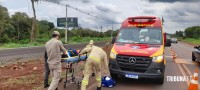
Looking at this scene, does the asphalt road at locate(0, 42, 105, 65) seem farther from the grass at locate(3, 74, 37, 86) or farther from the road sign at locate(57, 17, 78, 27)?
the road sign at locate(57, 17, 78, 27)

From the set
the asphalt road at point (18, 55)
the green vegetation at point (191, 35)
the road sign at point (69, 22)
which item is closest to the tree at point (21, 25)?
the road sign at point (69, 22)

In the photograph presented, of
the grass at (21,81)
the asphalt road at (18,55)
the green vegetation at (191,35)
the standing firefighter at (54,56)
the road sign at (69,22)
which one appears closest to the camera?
the standing firefighter at (54,56)

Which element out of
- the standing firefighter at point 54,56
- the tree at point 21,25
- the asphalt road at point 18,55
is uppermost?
the tree at point 21,25

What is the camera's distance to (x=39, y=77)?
11.6 meters

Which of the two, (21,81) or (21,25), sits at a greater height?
(21,25)

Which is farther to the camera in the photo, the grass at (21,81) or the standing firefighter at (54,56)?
the grass at (21,81)

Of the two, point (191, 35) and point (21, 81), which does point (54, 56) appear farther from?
point (191, 35)

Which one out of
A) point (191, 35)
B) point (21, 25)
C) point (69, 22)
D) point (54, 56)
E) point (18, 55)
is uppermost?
point (69, 22)

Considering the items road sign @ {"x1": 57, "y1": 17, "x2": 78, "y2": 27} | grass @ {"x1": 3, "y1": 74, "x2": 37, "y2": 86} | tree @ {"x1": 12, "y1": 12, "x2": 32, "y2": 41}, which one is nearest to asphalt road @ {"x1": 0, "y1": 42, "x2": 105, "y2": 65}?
grass @ {"x1": 3, "y1": 74, "x2": 37, "y2": 86}

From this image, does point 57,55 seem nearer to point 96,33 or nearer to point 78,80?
point 78,80

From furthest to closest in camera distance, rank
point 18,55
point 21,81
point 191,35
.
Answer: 1. point 191,35
2. point 18,55
3. point 21,81

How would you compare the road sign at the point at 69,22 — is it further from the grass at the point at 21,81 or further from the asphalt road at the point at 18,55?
the grass at the point at 21,81

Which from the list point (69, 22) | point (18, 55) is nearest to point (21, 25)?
point (69, 22)

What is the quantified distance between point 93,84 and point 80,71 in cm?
327
